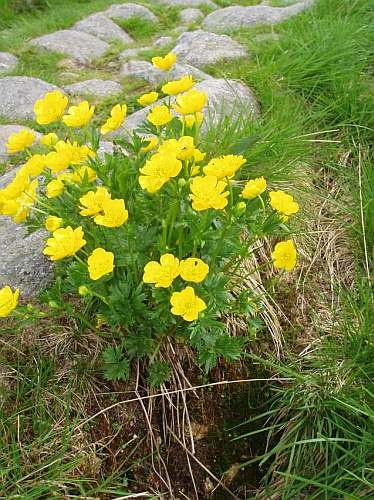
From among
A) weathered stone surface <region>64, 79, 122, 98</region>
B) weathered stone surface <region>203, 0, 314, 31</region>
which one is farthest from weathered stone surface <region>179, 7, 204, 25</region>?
weathered stone surface <region>64, 79, 122, 98</region>

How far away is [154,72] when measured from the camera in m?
3.52

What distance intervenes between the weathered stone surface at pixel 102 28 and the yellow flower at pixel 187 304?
3.37 meters

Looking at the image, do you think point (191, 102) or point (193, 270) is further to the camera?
point (191, 102)

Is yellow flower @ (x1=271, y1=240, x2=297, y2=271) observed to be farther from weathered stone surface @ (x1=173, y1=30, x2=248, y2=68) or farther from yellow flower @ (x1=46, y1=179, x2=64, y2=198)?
weathered stone surface @ (x1=173, y1=30, x2=248, y2=68)

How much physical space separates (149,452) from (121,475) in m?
0.11

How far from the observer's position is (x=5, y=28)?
4.82 metres

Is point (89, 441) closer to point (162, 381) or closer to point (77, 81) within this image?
point (162, 381)

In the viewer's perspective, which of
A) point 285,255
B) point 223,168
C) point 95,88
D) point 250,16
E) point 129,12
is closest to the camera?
point 223,168

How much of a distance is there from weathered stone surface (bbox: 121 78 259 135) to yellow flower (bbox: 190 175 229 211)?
4.07 feet

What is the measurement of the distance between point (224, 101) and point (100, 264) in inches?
65.0

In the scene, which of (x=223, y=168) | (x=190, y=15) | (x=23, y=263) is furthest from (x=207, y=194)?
(x=190, y=15)

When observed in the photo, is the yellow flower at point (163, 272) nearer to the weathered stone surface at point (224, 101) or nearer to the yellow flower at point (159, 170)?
the yellow flower at point (159, 170)

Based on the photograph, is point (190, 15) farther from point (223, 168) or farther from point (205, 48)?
point (223, 168)

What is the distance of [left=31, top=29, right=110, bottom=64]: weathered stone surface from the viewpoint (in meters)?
4.05
